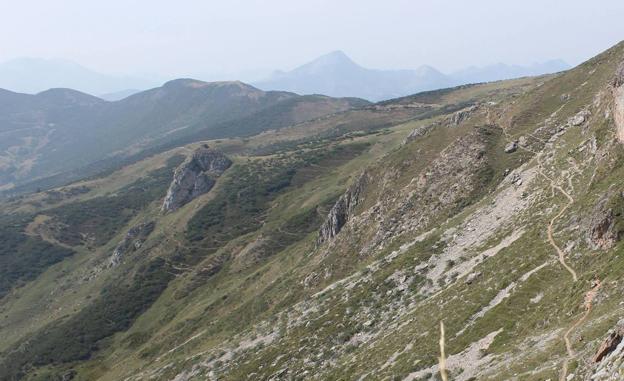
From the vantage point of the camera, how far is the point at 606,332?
80.2ft

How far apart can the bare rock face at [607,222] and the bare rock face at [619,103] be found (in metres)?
Result: 12.1

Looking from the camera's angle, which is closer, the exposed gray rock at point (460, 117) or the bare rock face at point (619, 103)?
the bare rock face at point (619, 103)

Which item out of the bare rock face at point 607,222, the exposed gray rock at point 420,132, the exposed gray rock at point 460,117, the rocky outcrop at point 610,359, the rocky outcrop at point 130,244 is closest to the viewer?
the rocky outcrop at point 610,359

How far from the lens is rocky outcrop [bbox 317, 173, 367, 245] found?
99.9 metres

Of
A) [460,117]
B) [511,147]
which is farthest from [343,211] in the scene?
[511,147]

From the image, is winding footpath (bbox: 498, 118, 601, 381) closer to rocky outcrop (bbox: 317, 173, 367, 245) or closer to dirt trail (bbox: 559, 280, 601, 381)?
dirt trail (bbox: 559, 280, 601, 381)

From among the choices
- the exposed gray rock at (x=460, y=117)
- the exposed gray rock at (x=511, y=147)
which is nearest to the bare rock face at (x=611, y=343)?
the exposed gray rock at (x=511, y=147)

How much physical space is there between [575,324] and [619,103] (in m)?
32.4

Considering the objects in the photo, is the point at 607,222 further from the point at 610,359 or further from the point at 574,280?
the point at 610,359

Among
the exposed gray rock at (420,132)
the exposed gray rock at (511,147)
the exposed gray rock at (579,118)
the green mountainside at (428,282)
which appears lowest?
the green mountainside at (428,282)

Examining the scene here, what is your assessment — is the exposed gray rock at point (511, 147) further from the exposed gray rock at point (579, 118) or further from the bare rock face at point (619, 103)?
the bare rock face at point (619, 103)

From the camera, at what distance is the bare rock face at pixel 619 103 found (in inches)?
1842

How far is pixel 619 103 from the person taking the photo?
50.4 m

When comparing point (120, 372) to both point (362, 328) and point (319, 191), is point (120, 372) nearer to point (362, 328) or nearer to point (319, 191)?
point (362, 328)
